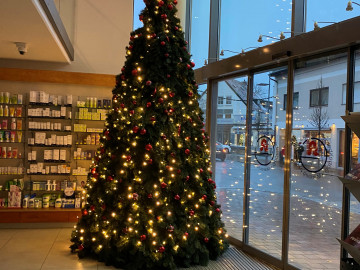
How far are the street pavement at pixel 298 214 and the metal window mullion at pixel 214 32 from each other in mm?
1974

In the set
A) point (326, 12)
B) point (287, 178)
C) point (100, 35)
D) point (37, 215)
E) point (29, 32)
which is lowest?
point (37, 215)

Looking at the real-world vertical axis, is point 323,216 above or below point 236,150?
below

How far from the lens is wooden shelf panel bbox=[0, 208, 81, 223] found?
7.08 meters

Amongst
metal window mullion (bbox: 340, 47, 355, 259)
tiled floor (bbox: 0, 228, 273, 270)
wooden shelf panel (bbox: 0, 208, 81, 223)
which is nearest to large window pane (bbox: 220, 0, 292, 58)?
metal window mullion (bbox: 340, 47, 355, 259)

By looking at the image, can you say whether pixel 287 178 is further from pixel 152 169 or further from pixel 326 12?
pixel 326 12

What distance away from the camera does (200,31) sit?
7742 mm

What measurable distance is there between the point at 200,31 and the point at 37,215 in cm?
465

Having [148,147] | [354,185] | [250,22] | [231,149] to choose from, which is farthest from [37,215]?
[354,185]

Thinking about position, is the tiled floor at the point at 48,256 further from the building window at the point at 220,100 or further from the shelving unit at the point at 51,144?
the building window at the point at 220,100

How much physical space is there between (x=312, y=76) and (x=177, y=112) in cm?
178

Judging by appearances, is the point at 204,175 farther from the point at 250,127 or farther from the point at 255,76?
the point at 255,76

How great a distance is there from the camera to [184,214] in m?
5.20

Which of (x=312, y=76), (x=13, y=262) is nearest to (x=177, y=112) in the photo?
(x=312, y=76)

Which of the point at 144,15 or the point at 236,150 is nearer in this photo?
the point at 144,15
